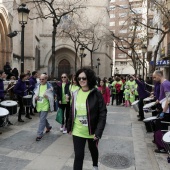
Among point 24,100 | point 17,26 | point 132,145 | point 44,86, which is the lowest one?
point 132,145

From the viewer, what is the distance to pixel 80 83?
3.75 meters

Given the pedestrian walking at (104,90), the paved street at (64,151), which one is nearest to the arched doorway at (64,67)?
the pedestrian walking at (104,90)

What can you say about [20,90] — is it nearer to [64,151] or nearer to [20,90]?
[20,90]

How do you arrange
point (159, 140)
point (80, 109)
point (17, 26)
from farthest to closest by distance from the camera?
point (17, 26)
point (159, 140)
point (80, 109)

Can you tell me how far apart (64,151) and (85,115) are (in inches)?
90.4

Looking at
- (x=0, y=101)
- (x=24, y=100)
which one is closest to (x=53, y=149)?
(x=0, y=101)

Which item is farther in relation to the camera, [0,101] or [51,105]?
[0,101]

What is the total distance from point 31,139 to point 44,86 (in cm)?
148

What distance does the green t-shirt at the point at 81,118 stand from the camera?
12.2 feet

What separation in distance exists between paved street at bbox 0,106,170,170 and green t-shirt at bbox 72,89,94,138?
4.09ft

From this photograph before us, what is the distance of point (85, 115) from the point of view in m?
3.71

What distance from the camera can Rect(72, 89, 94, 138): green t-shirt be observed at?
3.71 meters

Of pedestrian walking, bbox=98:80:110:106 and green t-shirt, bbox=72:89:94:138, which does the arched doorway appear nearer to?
pedestrian walking, bbox=98:80:110:106

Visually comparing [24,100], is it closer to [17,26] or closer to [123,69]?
[17,26]
